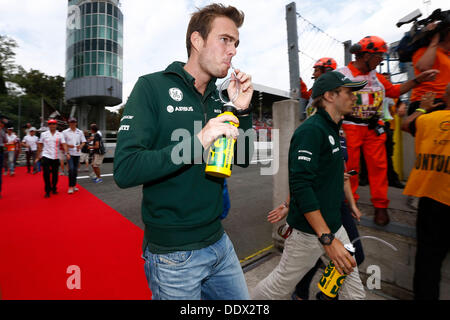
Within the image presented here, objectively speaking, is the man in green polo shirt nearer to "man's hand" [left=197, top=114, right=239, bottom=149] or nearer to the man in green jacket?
the man in green jacket

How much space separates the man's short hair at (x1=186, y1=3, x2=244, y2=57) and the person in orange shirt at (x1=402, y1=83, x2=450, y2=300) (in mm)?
1781

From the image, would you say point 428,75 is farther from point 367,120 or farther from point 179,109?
point 179,109

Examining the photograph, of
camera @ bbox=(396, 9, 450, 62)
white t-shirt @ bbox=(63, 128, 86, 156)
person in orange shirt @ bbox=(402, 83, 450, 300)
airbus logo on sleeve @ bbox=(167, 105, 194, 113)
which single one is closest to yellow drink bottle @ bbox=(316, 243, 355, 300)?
person in orange shirt @ bbox=(402, 83, 450, 300)

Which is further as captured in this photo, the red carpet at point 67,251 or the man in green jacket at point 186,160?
the red carpet at point 67,251

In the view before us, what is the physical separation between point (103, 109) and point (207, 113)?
36472 millimetres

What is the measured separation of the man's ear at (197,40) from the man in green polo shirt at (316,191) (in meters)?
0.97

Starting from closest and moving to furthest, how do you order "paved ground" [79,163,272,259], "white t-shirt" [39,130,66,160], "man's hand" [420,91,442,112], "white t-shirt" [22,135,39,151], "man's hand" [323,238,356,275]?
1. "man's hand" [323,238,356,275]
2. "man's hand" [420,91,442,112]
3. "paved ground" [79,163,272,259]
4. "white t-shirt" [39,130,66,160]
5. "white t-shirt" [22,135,39,151]

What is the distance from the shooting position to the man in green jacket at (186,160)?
1.01 meters

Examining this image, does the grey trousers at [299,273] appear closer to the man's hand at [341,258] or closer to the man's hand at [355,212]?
the man's hand at [341,258]

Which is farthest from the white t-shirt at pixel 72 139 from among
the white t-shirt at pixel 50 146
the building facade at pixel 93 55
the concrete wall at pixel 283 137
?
the building facade at pixel 93 55

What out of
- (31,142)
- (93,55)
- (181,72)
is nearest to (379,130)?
(181,72)

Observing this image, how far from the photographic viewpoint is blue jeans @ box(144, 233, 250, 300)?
115cm

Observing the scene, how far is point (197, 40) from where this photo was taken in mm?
1387
